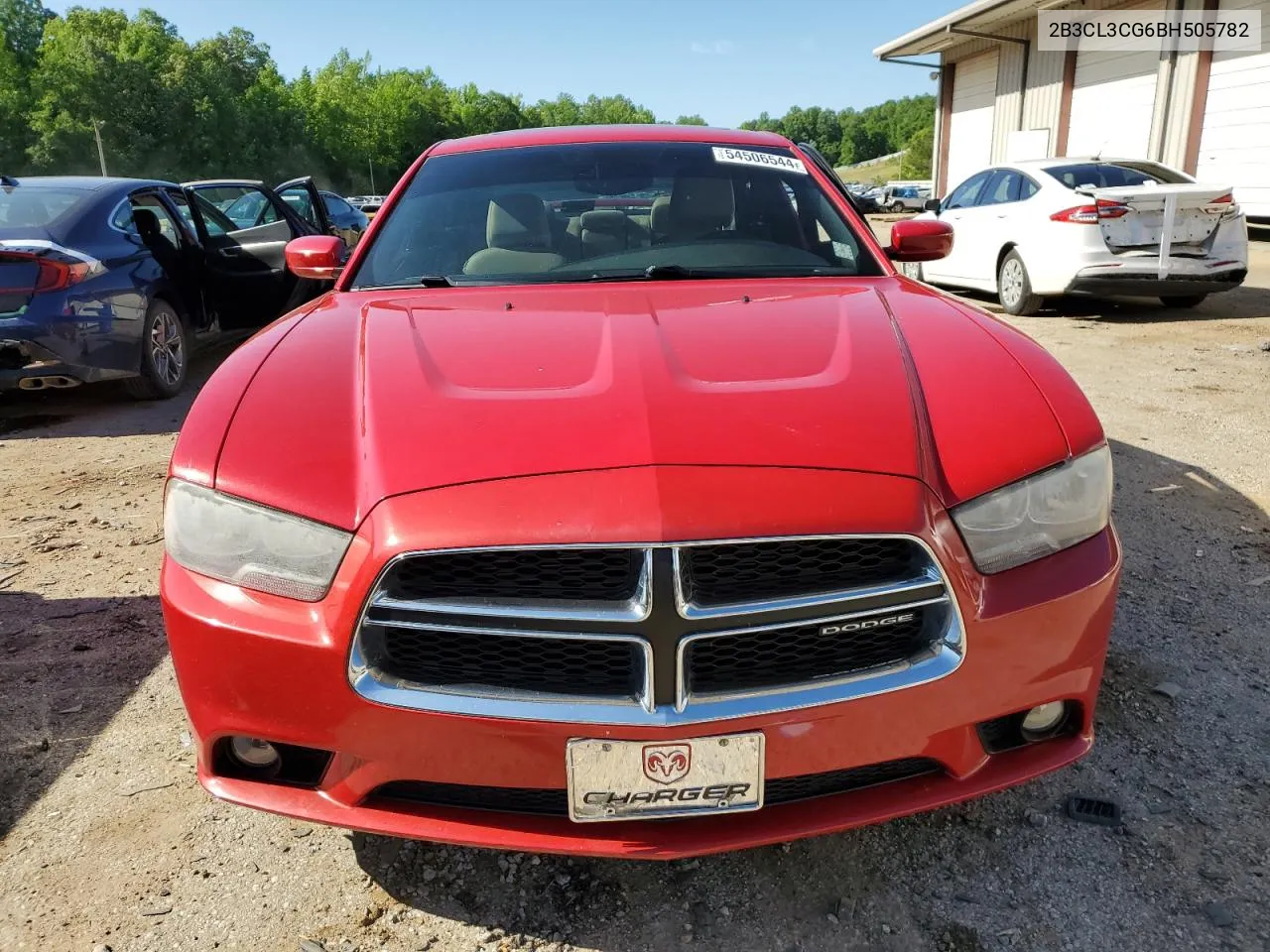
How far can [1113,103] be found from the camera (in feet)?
57.7

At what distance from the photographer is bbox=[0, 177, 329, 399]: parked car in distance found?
5.09 m

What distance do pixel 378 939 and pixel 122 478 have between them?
3.56 m

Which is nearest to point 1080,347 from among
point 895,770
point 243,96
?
point 895,770

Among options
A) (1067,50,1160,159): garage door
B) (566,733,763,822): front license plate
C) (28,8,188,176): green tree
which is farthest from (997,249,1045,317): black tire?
(28,8,188,176): green tree

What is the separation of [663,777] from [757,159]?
2.27 m

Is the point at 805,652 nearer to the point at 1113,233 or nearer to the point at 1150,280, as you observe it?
the point at 1113,233

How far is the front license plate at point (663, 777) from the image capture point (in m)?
1.49

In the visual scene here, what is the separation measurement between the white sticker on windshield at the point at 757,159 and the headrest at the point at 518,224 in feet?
2.18

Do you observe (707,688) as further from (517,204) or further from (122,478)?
(122,478)

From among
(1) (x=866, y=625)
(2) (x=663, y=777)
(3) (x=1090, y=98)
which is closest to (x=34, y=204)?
(2) (x=663, y=777)

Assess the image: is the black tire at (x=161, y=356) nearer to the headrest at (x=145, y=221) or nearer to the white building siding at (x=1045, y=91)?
the headrest at (x=145, y=221)

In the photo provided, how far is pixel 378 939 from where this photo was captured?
1752mm

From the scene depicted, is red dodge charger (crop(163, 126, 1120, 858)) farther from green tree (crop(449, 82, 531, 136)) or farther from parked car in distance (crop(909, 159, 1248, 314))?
green tree (crop(449, 82, 531, 136))

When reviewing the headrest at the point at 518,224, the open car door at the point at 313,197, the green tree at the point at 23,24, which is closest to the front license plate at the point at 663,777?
the headrest at the point at 518,224
